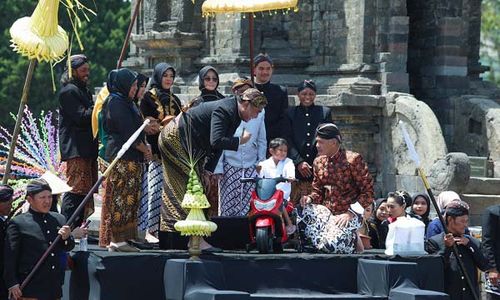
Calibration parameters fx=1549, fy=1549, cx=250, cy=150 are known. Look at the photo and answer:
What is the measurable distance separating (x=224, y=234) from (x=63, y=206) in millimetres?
1908

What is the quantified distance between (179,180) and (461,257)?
2.83m

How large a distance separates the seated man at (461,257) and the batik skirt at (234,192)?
211 centimetres

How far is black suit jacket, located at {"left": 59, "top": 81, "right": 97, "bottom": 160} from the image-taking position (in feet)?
53.3

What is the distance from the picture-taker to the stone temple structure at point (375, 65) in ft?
72.9

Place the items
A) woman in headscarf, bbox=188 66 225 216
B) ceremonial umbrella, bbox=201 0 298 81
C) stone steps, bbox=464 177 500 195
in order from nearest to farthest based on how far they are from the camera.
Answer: woman in headscarf, bbox=188 66 225 216
ceremonial umbrella, bbox=201 0 298 81
stone steps, bbox=464 177 500 195

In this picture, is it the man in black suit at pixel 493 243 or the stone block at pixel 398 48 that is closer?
the man in black suit at pixel 493 243

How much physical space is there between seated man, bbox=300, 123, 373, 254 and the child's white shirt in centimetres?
49

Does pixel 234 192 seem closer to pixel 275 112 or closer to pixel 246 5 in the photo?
pixel 275 112

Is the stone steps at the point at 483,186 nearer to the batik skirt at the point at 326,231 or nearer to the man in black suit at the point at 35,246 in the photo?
the batik skirt at the point at 326,231

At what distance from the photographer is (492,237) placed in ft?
49.8

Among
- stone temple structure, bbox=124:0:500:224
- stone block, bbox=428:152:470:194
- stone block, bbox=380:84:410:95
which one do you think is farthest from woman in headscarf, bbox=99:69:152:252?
stone block, bbox=380:84:410:95

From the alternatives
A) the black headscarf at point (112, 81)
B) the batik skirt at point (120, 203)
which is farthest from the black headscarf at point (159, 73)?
the batik skirt at point (120, 203)

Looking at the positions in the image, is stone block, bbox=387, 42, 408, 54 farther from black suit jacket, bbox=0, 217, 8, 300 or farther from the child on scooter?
black suit jacket, bbox=0, 217, 8, 300

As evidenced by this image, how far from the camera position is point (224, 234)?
15484 mm
